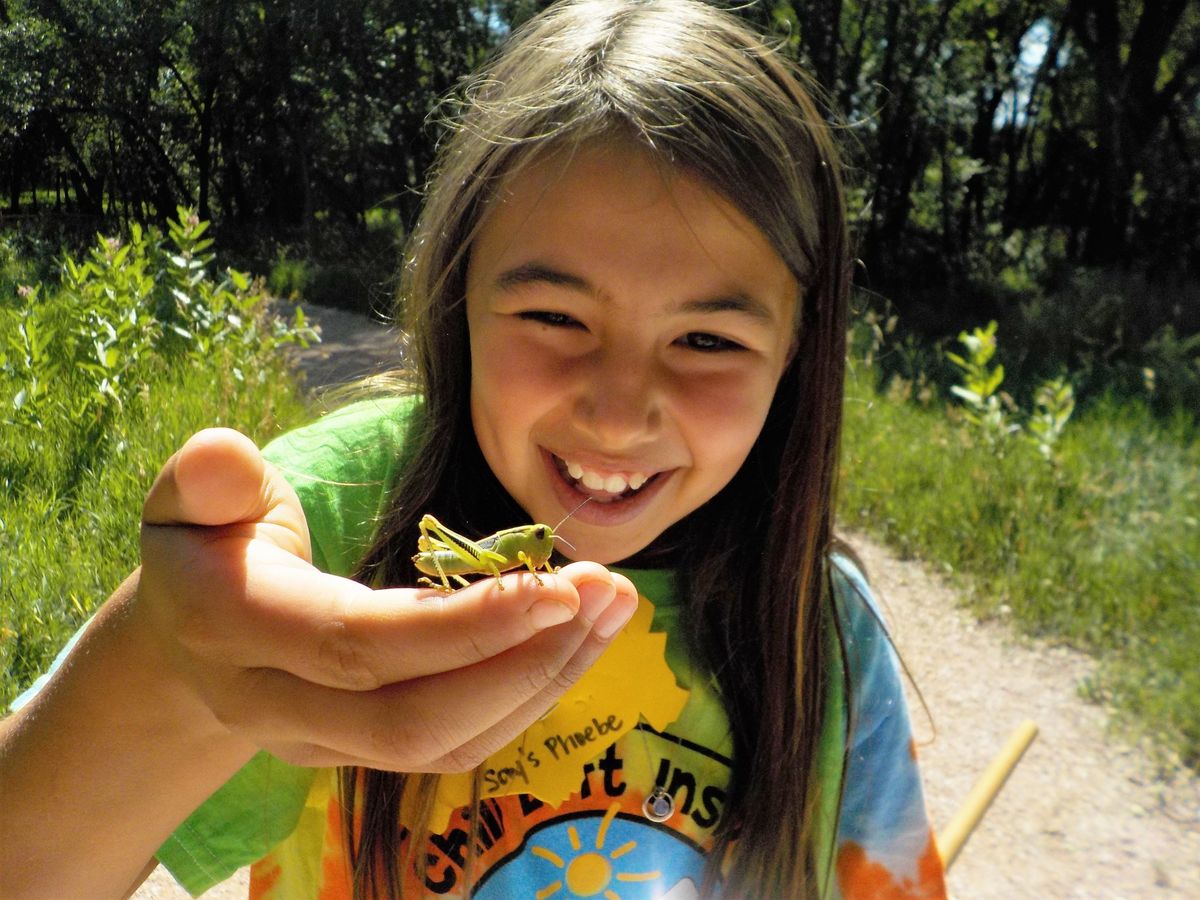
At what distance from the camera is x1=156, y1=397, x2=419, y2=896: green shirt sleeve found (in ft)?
3.51

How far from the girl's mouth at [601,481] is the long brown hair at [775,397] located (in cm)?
18

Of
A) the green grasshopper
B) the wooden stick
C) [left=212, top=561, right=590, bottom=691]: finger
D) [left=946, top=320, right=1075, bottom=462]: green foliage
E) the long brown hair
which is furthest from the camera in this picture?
[left=946, top=320, right=1075, bottom=462]: green foliage

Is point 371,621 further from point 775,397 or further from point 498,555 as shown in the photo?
point 775,397

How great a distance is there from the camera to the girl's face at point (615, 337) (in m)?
1.05

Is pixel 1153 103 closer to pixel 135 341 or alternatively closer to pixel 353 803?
pixel 135 341

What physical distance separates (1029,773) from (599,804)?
5.66 ft

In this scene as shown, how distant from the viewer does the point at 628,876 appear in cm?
124

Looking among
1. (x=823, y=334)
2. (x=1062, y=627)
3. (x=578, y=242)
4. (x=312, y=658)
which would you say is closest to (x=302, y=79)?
(x=578, y=242)

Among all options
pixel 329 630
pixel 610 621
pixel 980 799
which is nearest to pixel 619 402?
pixel 610 621

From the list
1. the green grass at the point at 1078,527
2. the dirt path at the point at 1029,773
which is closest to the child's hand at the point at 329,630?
the dirt path at the point at 1029,773

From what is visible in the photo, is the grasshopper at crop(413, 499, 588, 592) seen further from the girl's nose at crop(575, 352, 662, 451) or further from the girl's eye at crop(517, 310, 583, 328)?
the girl's eye at crop(517, 310, 583, 328)

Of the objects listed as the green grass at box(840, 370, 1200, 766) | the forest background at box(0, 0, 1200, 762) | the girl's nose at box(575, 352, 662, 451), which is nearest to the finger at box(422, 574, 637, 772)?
the girl's nose at box(575, 352, 662, 451)

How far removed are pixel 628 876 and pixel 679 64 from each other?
1.05 m

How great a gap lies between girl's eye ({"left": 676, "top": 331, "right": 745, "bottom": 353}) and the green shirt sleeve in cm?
43
